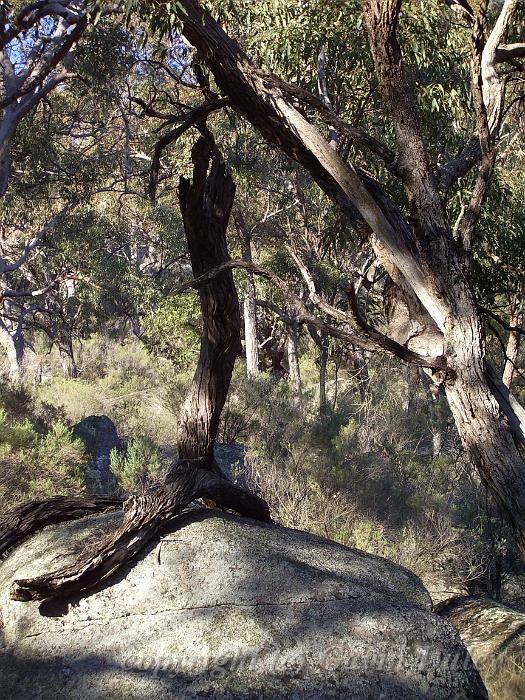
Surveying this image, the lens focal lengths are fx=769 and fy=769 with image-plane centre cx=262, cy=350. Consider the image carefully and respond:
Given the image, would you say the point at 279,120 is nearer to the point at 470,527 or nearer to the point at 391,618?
the point at 391,618

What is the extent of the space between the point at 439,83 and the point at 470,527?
190 inches

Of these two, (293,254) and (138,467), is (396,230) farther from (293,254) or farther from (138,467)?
(138,467)

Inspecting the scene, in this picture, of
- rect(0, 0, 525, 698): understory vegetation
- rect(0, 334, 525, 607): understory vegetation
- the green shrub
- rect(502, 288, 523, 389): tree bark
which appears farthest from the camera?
the green shrub

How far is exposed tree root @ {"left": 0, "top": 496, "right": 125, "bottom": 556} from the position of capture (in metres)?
4.08

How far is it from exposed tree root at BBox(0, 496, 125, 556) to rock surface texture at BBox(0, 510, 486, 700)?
8.4 inches

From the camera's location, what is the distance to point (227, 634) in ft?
10.8

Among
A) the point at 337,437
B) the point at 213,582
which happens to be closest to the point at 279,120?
the point at 213,582

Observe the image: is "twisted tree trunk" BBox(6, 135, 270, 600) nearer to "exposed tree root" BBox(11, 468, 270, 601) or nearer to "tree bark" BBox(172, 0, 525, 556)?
"exposed tree root" BBox(11, 468, 270, 601)

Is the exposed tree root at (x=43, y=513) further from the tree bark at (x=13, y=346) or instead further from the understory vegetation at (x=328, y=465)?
the tree bark at (x=13, y=346)

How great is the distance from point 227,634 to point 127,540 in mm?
658

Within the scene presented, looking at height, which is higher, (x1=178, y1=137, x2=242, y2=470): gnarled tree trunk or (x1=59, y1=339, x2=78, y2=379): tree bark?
(x1=59, y1=339, x2=78, y2=379): tree bark

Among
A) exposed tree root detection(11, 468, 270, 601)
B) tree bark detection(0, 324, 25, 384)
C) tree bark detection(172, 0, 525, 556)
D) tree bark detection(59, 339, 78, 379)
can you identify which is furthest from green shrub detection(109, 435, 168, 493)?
tree bark detection(59, 339, 78, 379)

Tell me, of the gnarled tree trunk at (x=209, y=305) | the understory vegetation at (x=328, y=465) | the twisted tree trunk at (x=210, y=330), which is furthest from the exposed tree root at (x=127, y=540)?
the understory vegetation at (x=328, y=465)

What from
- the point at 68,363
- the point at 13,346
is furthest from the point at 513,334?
the point at 68,363
